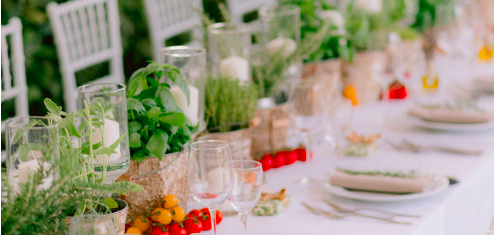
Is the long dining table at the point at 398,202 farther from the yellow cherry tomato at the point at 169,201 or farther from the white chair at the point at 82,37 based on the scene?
the white chair at the point at 82,37

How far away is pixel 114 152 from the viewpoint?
1123 millimetres

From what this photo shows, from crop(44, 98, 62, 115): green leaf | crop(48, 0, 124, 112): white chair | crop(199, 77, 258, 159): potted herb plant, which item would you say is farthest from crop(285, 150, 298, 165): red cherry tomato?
crop(48, 0, 124, 112): white chair

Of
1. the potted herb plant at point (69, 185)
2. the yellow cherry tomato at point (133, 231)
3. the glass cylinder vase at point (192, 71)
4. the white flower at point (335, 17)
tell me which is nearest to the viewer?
the potted herb plant at point (69, 185)

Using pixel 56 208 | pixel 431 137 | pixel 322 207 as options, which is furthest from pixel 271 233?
pixel 431 137

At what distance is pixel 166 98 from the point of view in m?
1.35

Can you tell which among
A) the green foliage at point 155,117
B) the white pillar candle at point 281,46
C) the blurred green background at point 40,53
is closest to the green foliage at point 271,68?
the white pillar candle at point 281,46

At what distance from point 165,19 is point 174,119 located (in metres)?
1.93

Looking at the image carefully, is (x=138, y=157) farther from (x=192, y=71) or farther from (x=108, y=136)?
(x=192, y=71)

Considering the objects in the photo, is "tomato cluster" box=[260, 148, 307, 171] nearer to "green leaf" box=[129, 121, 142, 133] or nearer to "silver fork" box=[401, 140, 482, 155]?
"silver fork" box=[401, 140, 482, 155]

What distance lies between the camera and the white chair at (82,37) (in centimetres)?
257

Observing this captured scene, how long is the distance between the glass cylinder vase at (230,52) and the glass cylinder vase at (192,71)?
229mm

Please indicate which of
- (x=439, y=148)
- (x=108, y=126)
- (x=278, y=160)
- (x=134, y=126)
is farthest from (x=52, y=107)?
(x=439, y=148)

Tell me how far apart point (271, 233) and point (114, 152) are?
1.21 feet

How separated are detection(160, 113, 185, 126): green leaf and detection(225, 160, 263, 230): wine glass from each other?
0.16m
